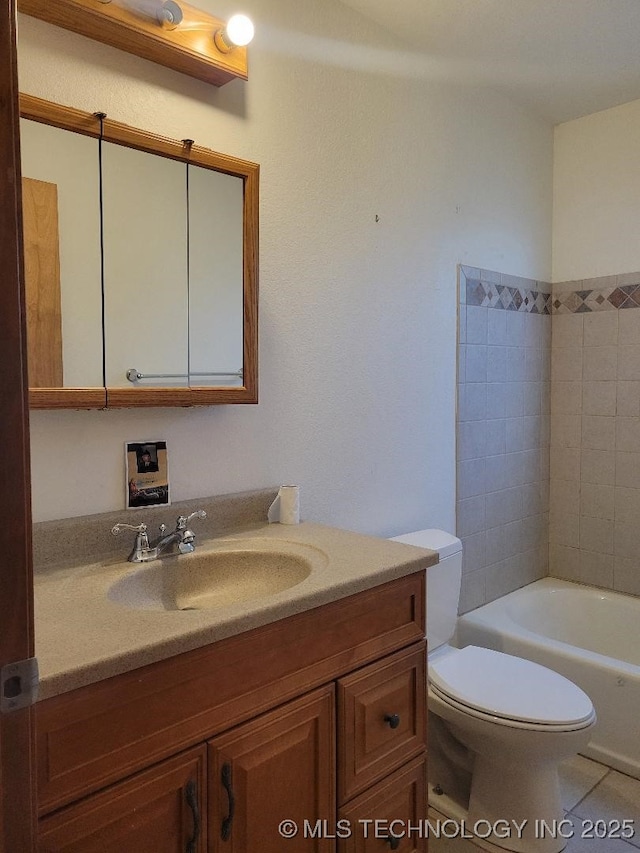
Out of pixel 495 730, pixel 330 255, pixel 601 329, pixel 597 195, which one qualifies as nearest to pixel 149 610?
pixel 495 730

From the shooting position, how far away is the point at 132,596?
4.26 ft

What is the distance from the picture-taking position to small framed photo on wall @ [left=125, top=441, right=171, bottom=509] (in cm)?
149

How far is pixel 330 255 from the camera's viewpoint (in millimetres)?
1918

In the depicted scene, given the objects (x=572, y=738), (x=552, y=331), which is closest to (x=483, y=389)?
(x=552, y=331)

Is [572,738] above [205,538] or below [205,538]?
below

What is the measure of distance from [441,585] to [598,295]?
1674 millimetres

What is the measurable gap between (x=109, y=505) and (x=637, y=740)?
1.93 meters

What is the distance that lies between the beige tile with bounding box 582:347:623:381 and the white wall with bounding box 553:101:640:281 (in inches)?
13.9

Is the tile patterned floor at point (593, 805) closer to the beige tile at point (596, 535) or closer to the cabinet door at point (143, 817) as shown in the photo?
the beige tile at point (596, 535)

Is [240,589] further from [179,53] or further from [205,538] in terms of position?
[179,53]

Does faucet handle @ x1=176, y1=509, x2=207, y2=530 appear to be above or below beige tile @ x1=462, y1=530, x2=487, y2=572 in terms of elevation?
above

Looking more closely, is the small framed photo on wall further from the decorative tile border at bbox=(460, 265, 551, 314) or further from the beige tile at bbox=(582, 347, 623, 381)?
the beige tile at bbox=(582, 347, 623, 381)

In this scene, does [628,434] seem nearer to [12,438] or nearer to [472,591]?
[472,591]

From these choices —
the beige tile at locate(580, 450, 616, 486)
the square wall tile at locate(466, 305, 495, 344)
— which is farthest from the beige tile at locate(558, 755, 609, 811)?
the square wall tile at locate(466, 305, 495, 344)
